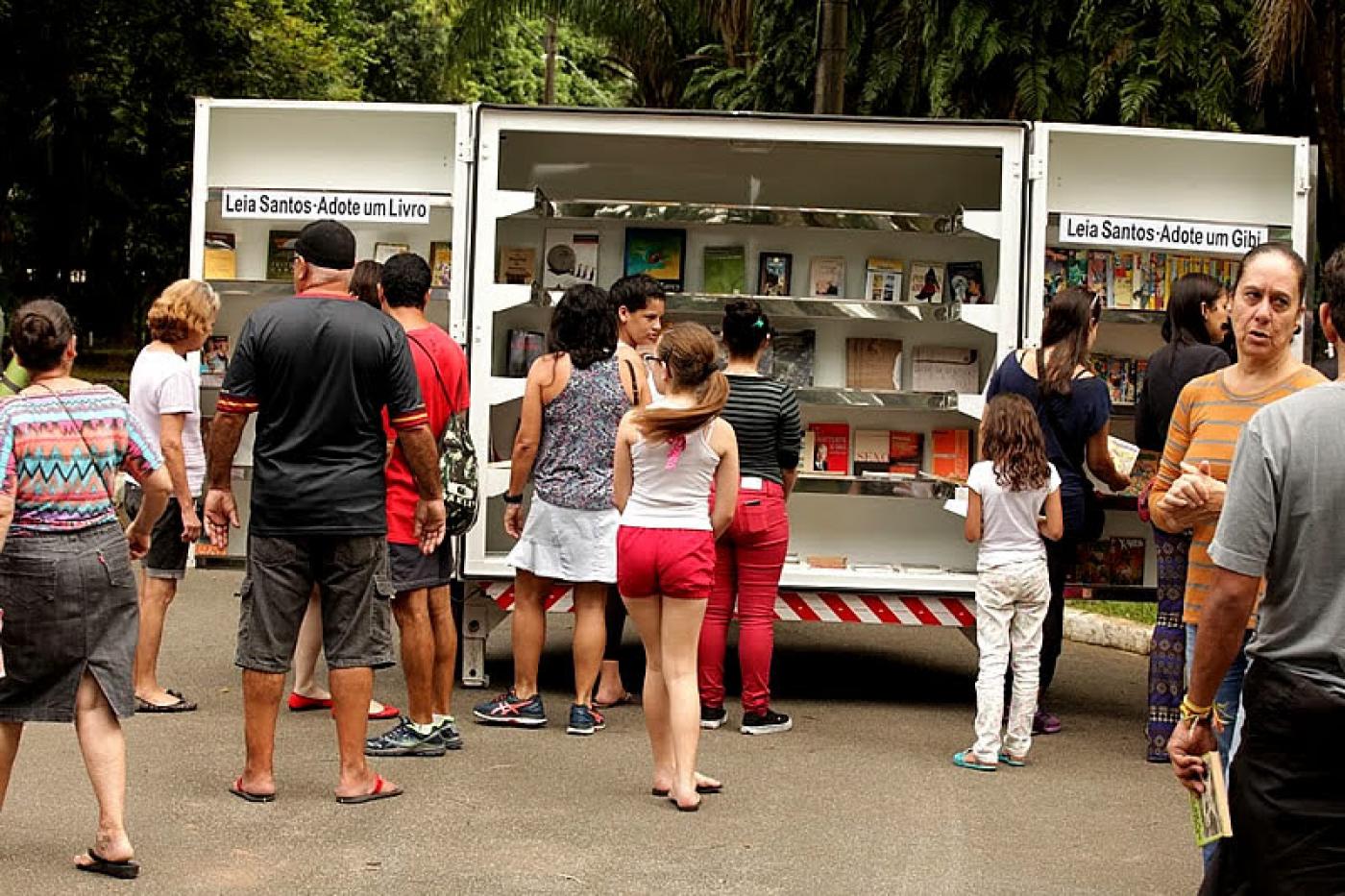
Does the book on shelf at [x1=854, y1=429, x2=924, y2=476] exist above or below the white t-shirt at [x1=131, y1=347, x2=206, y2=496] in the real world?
below

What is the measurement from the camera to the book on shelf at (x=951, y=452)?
35.4 ft

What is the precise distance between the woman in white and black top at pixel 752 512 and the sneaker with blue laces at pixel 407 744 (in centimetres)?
134

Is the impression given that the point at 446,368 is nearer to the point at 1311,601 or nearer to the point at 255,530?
the point at 255,530

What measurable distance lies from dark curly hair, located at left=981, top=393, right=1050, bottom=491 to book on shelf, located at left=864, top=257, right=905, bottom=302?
107 inches

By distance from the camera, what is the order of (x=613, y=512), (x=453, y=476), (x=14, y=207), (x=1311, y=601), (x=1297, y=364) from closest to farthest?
(x=1311, y=601)
(x=1297, y=364)
(x=453, y=476)
(x=613, y=512)
(x=14, y=207)

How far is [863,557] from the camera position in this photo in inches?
427

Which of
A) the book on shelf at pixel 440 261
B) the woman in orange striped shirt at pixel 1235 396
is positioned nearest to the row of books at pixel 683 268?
the book on shelf at pixel 440 261

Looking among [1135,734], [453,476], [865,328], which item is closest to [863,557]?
[865,328]

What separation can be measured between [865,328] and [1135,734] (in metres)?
3.01

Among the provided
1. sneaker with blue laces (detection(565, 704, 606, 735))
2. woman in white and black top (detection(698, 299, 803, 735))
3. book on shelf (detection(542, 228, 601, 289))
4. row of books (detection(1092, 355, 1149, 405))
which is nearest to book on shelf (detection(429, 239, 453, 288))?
Answer: book on shelf (detection(542, 228, 601, 289))

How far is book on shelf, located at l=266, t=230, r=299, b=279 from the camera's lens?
33.7 feet

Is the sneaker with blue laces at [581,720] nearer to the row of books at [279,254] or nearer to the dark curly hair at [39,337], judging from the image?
the row of books at [279,254]

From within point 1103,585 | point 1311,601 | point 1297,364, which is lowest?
point 1103,585

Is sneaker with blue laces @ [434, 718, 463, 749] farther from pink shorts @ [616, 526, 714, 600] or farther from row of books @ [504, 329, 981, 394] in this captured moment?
row of books @ [504, 329, 981, 394]
